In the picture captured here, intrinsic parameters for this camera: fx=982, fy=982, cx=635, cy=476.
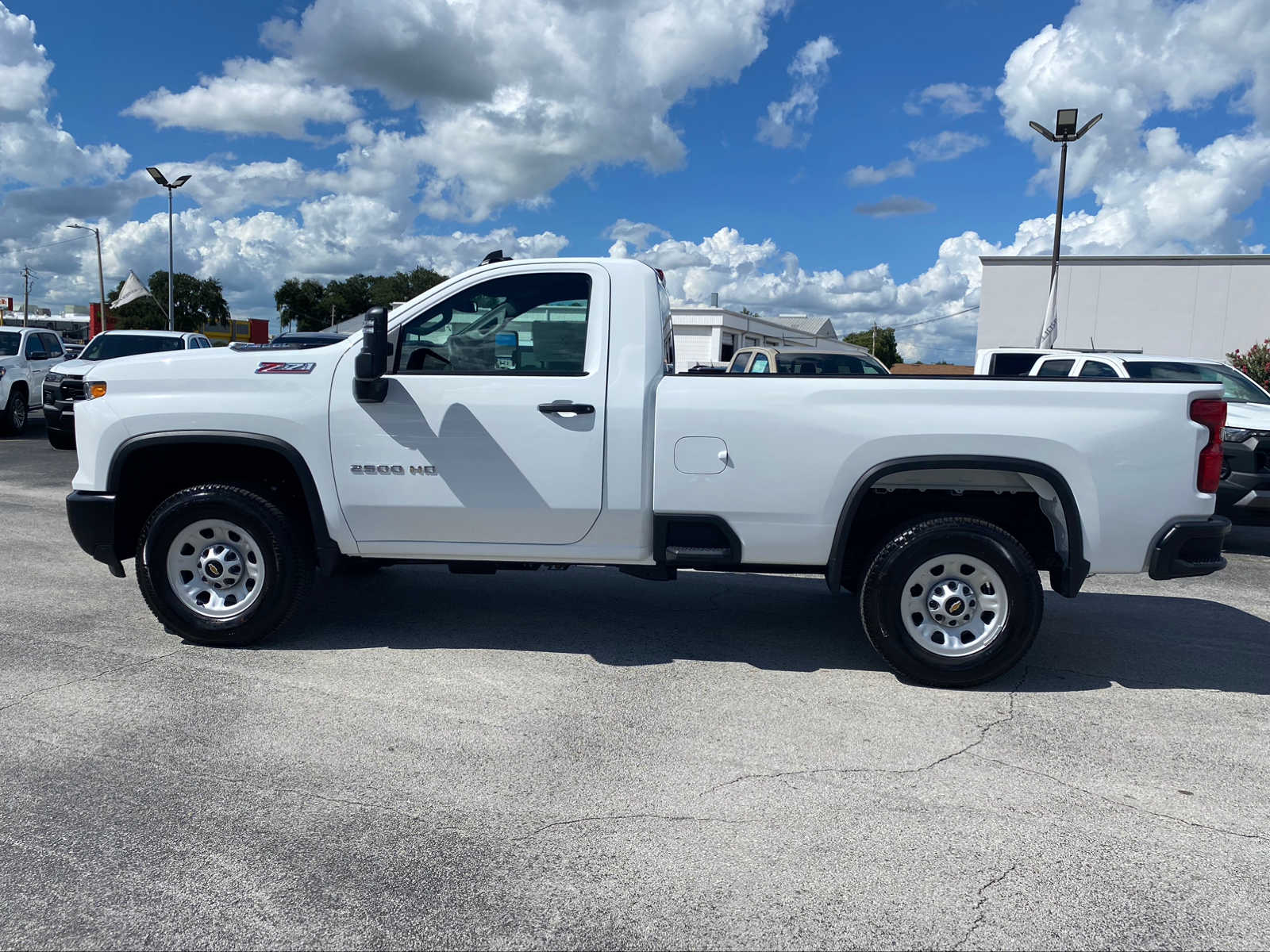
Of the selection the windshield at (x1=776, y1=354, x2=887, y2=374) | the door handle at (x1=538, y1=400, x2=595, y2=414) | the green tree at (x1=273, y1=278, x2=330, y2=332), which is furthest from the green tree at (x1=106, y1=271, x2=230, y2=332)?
the door handle at (x1=538, y1=400, x2=595, y2=414)

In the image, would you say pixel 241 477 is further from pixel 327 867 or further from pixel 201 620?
pixel 327 867

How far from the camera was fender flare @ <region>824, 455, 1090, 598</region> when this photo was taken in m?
4.71

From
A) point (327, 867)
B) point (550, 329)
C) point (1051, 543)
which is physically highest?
point (550, 329)

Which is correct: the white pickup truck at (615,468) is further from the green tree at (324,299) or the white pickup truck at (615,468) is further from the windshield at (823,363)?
the green tree at (324,299)

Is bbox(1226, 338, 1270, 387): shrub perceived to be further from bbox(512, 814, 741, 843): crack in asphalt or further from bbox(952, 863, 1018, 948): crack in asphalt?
bbox(512, 814, 741, 843): crack in asphalt

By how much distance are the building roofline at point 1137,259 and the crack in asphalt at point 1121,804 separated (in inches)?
1146

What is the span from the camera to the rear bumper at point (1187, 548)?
15.4 feet

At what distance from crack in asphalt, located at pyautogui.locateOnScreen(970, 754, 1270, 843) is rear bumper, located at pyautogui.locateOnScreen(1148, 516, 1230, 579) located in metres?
1.39

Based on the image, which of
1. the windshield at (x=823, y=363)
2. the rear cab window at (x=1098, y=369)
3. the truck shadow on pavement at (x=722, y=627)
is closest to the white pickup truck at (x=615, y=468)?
the truck shadow on pavement at (x=722, y=627)

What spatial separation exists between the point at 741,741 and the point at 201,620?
3.00 metres

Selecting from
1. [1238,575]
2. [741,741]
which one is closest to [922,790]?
[741,741]

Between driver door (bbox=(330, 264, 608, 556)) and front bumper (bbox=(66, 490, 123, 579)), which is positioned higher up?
driver door (bbox=(330, 264, 608, 556))

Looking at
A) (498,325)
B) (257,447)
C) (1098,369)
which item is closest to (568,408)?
(498,325)

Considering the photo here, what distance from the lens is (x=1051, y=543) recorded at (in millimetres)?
5379
